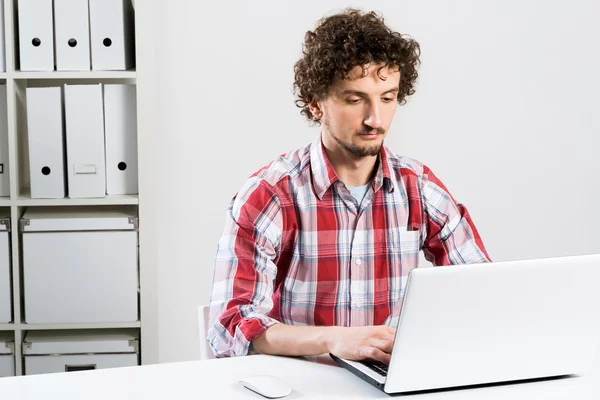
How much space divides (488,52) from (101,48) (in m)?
1.51

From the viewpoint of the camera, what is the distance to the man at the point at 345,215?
5.84ft

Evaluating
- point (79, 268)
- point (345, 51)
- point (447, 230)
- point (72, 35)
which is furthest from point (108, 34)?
point (447, 230)

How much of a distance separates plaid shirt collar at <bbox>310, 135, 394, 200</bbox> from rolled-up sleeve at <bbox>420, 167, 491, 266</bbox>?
4.3 inches

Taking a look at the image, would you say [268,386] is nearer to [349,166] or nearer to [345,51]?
[349,166]

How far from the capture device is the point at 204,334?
1.80 meters

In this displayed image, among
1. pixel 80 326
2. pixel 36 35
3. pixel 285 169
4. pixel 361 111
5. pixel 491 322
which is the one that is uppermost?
pixel 36 35

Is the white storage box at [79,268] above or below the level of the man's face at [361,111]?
below

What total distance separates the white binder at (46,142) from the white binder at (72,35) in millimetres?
90

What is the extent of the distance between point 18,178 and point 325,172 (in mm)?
1127

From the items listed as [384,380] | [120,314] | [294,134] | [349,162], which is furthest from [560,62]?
[384,380]

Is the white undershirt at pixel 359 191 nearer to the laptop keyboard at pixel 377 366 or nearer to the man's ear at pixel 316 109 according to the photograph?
the man's ear at pixel 316 109

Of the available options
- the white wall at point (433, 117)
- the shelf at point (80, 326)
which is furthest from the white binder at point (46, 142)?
the white wall at point (433, 117)

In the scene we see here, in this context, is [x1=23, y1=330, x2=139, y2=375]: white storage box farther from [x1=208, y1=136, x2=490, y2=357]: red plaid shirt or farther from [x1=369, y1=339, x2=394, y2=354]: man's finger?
[x1=369, y1=339, x2=394, y2=354]: man's finger

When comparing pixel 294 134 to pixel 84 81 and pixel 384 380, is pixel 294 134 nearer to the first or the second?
pixel 84 81
